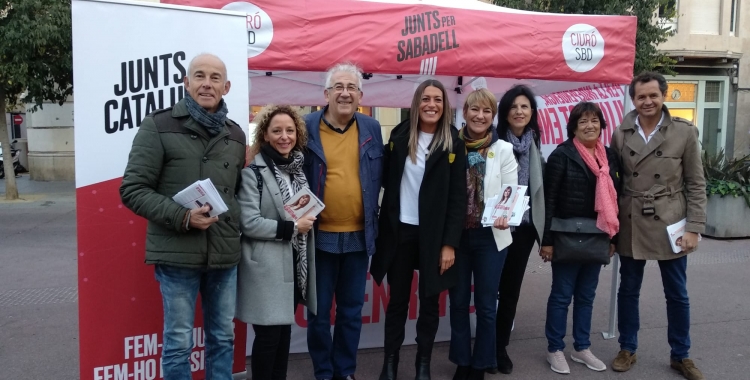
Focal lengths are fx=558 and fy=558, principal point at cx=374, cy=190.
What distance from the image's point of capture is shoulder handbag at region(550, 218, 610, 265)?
3.54 m

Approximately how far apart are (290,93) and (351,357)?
2.91 meters

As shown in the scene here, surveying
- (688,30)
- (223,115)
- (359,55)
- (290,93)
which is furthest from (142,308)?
(688,30)

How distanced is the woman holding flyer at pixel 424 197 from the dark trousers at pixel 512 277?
525 mm

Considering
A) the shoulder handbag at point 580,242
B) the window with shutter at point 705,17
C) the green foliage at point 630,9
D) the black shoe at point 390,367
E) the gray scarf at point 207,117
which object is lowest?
the black shoe at point 390,367

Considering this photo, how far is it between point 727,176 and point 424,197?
7.67 meters

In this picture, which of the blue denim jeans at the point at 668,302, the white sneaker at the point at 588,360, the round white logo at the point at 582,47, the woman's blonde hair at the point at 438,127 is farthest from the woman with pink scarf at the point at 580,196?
the woman's blonde hair at the point at 438,127

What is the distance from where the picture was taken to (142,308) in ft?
10.3

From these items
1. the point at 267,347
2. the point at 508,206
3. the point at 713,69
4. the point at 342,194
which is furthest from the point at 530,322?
the point at 713,69

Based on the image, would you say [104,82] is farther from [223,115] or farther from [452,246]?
[452,246]

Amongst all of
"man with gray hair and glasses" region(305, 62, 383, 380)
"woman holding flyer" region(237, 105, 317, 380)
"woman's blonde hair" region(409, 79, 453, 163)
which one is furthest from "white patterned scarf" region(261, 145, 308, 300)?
"woman's blonde hair" region(409, 79, 453, 163)

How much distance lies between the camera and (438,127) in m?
3.28

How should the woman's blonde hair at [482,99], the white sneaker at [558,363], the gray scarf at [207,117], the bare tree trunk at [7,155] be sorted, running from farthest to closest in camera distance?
1. the bare tree trunk at [7,155]
2. the white sneaker at [558,363]
3. the woman's blonde hair at [482,99]
4. the gray scarf at [207,117]

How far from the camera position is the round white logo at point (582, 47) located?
3.98m

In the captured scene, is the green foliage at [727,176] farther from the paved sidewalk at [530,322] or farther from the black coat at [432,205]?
the black coat at [432,205]
